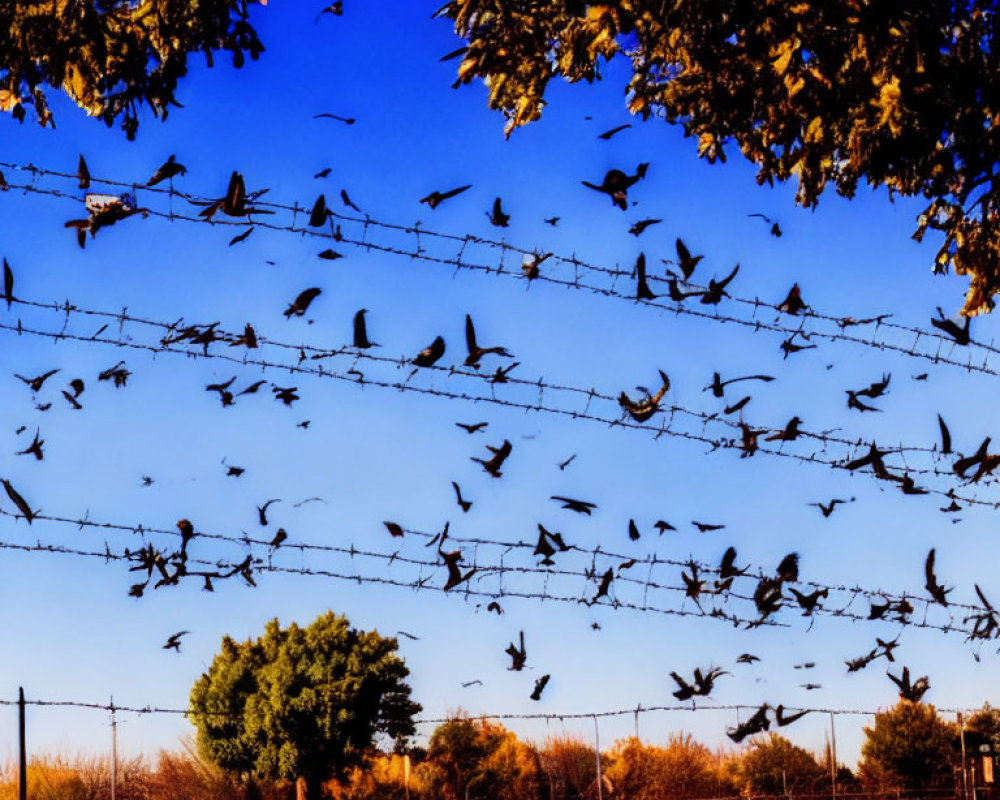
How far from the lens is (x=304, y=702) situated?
34000 millimetres

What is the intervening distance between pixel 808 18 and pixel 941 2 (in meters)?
0.92

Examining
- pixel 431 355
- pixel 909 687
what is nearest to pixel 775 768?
pixel 909 687

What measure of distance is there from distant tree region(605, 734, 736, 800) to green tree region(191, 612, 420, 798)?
738cm

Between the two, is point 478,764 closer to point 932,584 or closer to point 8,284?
point 932,584

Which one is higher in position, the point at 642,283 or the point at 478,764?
the point at 642,283

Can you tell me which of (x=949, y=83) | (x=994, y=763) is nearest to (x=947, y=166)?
(x=949, y=83)

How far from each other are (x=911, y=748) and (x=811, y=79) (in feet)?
105

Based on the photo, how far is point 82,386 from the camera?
891 cm

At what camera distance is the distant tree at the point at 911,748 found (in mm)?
34625

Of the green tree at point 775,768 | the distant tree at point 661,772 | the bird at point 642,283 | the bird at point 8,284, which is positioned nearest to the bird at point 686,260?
the bird at point 642,283

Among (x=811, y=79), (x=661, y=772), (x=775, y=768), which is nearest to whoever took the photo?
(x=811, y=79)

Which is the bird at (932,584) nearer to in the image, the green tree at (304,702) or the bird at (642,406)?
the bird at (642,406)

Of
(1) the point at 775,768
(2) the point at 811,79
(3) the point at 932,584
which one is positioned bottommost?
(1) the point at 775,768

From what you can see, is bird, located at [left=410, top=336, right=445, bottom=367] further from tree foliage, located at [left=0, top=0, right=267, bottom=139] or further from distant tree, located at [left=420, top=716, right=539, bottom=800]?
distant tree, located at [left=420, top=716, right=539, bottom=800]
